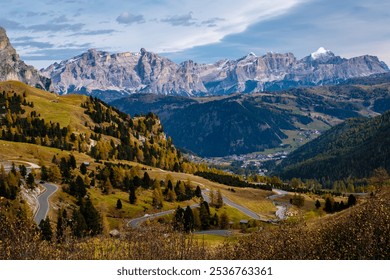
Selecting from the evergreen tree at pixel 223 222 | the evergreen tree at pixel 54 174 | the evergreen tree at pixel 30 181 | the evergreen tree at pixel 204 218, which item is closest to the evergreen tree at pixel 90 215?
the evergreen tree at pixel 30 181

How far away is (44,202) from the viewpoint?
129875 millimetres

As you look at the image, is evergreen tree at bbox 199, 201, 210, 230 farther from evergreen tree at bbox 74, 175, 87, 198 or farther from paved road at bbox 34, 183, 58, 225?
paved road at bbox 34, 183, 58, 225

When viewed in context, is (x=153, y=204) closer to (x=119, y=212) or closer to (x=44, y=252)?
(x=119, y=212)

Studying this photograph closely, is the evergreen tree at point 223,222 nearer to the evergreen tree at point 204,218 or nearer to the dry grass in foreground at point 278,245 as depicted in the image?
the evergreen tree at point 204,218

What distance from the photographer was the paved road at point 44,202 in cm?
11635

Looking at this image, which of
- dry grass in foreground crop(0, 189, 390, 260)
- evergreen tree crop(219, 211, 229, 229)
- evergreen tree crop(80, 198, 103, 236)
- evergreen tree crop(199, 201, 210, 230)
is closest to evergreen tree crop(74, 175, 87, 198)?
evergreen tree crop(80, 198, 103, 236)

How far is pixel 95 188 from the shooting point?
545 ft

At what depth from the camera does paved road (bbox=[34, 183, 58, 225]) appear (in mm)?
116350

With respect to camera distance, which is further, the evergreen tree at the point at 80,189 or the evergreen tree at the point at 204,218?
the evergreen tree at the point at 204,218

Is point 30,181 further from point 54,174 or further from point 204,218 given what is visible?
point 204,218

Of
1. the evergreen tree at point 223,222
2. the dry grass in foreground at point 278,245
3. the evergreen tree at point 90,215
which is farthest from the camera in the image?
the evergreen tree at point 223,222

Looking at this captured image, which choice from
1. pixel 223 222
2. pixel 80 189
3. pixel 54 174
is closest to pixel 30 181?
pixel 54 174
